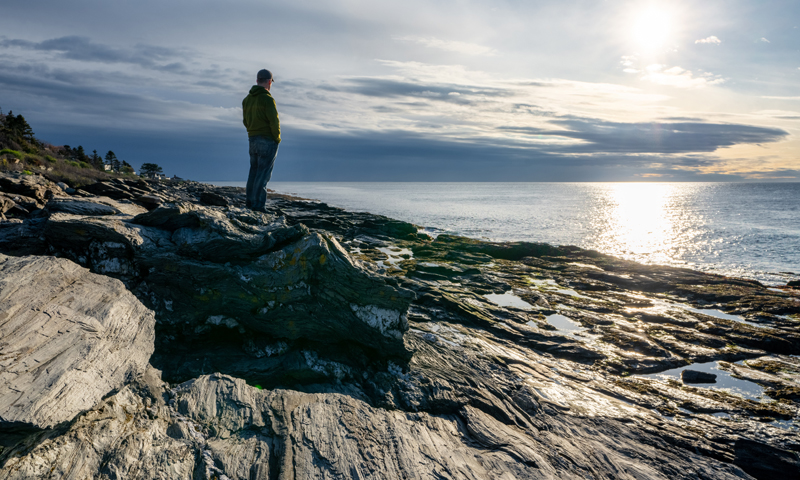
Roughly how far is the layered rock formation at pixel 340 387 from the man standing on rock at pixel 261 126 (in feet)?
7.24

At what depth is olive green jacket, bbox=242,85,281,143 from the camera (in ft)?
33.3

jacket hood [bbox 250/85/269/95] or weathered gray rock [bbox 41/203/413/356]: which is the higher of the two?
jacket hood [bbox 250/85/269/95]

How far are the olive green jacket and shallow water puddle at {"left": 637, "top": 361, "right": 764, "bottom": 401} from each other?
11.2 meters

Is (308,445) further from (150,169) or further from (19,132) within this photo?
(150,169)

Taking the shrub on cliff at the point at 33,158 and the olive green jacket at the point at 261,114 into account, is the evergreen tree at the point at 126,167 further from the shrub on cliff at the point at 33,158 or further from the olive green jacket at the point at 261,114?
the olive green jacket at the point at 261,114

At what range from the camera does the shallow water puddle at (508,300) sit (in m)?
13.2

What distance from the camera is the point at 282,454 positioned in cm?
425

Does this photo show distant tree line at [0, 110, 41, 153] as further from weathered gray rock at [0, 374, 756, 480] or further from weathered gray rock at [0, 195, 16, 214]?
weathered gray rock at [0, 374, 756, 480]

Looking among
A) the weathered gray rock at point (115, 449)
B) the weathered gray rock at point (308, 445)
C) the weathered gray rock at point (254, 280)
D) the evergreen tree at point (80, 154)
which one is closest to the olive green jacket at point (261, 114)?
the weathered gray rock at point (254, 280)

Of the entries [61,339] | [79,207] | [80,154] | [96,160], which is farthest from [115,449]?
[96,160]

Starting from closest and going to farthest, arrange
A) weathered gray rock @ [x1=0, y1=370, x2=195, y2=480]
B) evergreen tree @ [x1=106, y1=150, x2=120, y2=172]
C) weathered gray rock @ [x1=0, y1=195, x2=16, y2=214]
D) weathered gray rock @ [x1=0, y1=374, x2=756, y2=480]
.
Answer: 1. weathered gray rock @ [x1=0, y1=370, x2=195, y2=480]
2. weathered gray rock @ [x1=0, y1=374, x2=756, y2=480]
3. weathered gray rock @ [x1=0, y1=195, x2=16, y2=214]
4. evergreen tree @ [x1=106, y1=150, x2=120, y2=172]

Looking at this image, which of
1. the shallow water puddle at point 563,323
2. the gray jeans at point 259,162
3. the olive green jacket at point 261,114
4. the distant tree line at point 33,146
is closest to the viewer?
the olive green jacket at point 261,114

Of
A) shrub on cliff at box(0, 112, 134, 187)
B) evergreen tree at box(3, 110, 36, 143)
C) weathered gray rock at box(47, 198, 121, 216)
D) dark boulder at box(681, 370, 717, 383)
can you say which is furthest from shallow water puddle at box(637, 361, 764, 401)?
evergreen tree at box(3, 110, 36, 143)

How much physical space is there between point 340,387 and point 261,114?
7.66 meters
